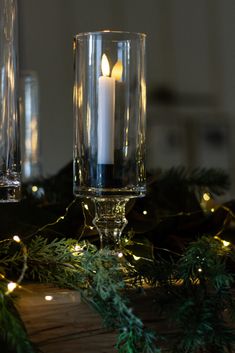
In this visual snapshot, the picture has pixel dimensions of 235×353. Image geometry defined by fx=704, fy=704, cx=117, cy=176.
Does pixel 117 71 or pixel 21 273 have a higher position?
pixel 117 71

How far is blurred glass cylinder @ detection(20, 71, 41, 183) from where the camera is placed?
49.7 inches

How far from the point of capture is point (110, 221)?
2.19 feet

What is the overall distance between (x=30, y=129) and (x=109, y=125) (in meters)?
0.62

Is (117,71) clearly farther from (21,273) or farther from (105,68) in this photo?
(21,273)

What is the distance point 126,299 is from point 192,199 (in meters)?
0.41

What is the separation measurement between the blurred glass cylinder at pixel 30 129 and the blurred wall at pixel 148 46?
1.08 m

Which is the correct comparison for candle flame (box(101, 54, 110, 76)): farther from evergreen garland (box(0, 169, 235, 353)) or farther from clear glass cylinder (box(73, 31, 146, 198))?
evergreen garland (box(0, 169, 235, 353))

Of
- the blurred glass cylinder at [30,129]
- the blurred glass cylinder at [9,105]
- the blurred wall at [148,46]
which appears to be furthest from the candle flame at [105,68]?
the blurred wall at [148,46]

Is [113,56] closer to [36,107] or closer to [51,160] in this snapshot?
[36,107]

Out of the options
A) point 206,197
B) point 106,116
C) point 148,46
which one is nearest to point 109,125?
point 106,116

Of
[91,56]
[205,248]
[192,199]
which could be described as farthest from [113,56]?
[192,199]

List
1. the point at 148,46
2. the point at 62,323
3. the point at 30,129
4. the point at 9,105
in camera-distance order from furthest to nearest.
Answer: the point at 148,46 → the point at 30,129 → the point at 9,105 → the point at 62,323

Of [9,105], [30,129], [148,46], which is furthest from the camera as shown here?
[148,46]

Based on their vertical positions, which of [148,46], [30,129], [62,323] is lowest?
[62,323]
